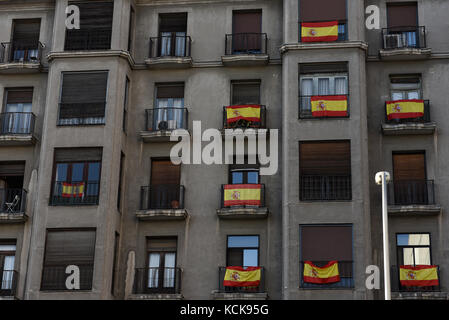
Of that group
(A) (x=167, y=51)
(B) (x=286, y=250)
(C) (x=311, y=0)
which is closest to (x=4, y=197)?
(A) (x=167, y=51)

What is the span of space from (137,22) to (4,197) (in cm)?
897

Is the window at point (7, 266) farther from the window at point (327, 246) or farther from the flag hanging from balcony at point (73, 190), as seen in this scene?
the window at point (327, 246)

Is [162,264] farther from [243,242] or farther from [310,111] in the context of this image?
[310,111]

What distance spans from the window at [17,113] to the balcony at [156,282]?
24.4 feet

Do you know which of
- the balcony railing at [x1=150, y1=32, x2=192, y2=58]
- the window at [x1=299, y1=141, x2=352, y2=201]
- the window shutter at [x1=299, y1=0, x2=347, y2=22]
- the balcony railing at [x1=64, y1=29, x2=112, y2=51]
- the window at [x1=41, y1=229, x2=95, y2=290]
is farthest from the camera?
the balcony railing at [x1=150, y1=32, x2=192, y2=58]

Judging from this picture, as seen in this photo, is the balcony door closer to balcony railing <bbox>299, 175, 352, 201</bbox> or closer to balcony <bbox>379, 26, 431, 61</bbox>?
balcony railing <bbox>299, 175, 352, 201</bbox>

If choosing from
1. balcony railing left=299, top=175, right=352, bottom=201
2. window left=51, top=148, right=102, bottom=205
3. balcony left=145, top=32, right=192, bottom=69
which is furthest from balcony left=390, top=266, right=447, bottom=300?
balcony left=145, top=32, right=192, bottom=69

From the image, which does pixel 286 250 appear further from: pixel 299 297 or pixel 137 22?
pixel 137 22

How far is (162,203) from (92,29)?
7.78m

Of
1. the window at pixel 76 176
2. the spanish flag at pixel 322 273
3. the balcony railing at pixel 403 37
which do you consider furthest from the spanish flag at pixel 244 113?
the spanish flag at pixel 322 273

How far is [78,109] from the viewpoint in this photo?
3234 centimetres

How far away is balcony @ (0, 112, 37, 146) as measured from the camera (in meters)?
32.4

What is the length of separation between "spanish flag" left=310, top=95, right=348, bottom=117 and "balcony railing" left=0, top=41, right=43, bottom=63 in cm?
1156

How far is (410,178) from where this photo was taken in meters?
31.0
